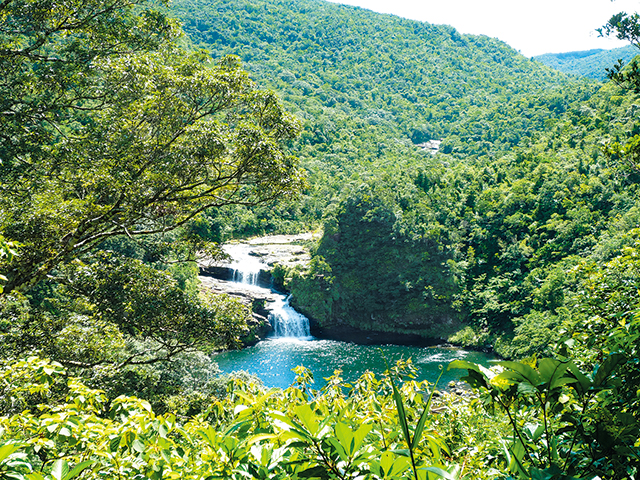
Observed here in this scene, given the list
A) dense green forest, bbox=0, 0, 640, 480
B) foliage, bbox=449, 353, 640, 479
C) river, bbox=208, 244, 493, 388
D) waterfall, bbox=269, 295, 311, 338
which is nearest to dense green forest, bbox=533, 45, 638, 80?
dense green forest, bbox=0, 0, 640, 480

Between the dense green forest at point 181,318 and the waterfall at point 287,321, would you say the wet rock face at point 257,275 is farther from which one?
the dense green forest at point 181,318

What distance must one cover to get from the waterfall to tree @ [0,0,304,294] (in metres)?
22.8

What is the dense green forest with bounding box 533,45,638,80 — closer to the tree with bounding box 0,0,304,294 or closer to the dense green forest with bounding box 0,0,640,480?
the dense green forest with bounding box 0,0,640,480

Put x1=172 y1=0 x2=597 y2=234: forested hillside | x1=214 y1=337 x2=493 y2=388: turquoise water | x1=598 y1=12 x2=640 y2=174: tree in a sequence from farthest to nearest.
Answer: x1=172 y1=0 x2=597 y2=234: forested hillside → x1=214 y1=337 x2=493 y2=388: turquoise water → x1=598 y1=12 x2=640 y2=174: tree

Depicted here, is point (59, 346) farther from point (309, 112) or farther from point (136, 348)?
point (309, 112)

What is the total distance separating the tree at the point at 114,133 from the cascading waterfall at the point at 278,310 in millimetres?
21944

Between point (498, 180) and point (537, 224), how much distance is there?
942cm

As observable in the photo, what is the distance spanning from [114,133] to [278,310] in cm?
2437

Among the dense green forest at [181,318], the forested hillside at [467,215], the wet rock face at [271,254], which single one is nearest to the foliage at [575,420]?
the dense green forest at [181,318]

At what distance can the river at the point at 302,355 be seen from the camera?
22.2 metres

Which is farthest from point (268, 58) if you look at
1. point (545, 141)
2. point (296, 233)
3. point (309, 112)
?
point (545, 141)

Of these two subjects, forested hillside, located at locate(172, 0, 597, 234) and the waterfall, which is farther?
forested hillside, located at locate(172, 0, 597, 234)

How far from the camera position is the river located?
874 inches

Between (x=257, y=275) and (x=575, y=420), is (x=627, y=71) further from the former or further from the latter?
(x=257, y=275)
